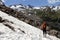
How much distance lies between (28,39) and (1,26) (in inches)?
203

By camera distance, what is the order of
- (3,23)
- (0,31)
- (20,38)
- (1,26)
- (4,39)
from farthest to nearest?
1. (3,23)
2. (1,26)
3. (0,31)
4. (20,38)
5. (4,39)

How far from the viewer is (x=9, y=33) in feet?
71.2

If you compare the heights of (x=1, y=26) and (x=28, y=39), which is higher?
(x=1, y=26)

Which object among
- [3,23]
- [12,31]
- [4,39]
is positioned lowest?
[4,39]

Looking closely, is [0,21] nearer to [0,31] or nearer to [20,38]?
[0,31]

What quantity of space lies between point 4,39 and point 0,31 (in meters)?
2.88

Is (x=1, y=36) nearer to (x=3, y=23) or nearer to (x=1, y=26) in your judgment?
(x=1, y=26)

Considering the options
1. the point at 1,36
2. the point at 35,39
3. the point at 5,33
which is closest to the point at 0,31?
the point at 5,33

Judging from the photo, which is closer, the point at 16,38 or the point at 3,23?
the point at 16,38

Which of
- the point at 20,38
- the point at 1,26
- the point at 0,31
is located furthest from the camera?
the point at 1,26

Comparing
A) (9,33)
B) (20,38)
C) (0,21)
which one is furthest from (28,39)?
(0,21)

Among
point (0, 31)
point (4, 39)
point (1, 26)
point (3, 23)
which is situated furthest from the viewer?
point (3, 23)

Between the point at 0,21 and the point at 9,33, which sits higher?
the point at 0,21

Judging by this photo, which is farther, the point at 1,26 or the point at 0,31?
the point at 1,26
